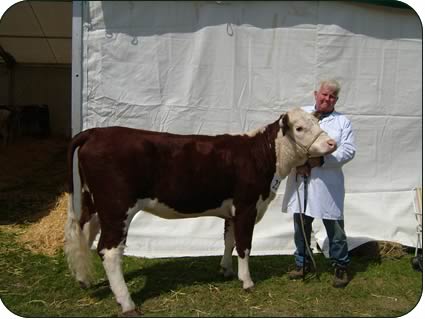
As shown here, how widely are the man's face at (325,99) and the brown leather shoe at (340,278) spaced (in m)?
1.47

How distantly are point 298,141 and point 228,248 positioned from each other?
1.22 meters

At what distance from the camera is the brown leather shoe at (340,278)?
4.12 metres

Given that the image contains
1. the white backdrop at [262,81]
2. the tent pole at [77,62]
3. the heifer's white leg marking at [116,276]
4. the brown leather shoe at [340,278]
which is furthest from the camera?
the white backdrop at [262,81]

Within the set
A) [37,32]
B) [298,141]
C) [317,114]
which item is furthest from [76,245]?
[37,32]

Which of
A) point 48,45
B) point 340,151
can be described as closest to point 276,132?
point 340,151

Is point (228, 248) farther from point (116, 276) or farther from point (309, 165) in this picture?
point (116, 276)

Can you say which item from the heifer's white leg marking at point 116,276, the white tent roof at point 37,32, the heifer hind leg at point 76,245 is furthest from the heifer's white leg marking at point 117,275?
the white tent roof at point 37,32

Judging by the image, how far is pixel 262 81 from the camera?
4938mm

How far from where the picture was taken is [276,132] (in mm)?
3912

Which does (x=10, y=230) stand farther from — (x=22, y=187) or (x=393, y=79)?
(x=393, y=79)

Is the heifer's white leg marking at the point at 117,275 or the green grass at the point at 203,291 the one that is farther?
the green grass at the point at 203,291

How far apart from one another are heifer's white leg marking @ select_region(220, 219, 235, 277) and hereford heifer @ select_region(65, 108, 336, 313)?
84 mm

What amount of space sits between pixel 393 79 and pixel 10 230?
4930 millimetres

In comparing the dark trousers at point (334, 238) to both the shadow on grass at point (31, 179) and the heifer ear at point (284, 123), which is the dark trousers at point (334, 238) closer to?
the heifer ear at point (284, 123)
